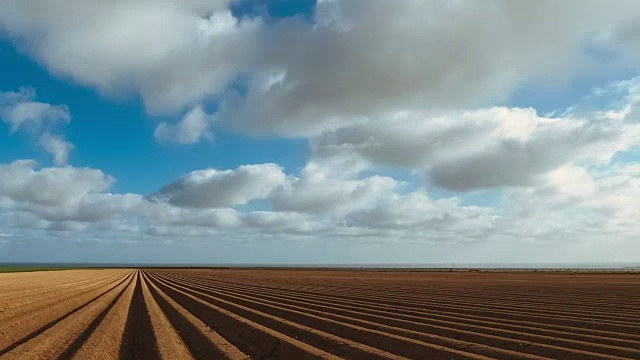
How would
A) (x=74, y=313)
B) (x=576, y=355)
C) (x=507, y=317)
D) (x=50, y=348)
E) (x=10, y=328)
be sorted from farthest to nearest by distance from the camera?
(x=74, y=313), (x=507, y=317), (x=10, y=328), (x=50, y=348), (x=576, y=355)

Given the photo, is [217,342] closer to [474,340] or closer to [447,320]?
[474,340]

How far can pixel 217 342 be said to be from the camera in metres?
8.83

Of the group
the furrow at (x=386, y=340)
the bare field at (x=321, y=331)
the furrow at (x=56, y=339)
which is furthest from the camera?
the furrow at (x=56, y=339)

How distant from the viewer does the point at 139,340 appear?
937 cm

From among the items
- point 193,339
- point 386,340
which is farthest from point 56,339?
point 386,340

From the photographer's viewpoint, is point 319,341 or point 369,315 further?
point 369,315

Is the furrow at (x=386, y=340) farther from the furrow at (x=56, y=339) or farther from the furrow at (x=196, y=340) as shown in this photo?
the furrow at (x=56, y=339)

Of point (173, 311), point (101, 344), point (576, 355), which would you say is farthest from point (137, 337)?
point (576, 355)

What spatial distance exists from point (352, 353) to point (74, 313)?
388 inches

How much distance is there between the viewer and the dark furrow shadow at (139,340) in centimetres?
797

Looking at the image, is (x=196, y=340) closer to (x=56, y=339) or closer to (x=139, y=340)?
(x=139, y=340)

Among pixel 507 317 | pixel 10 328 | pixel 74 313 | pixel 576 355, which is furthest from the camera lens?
pixel 74 313

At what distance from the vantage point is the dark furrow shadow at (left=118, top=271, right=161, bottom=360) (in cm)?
797

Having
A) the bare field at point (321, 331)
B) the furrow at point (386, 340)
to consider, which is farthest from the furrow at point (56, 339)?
the furrow at point (386, 340)
